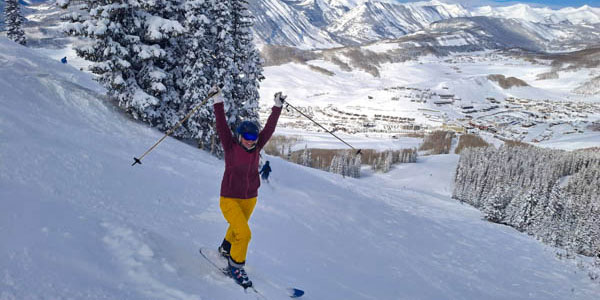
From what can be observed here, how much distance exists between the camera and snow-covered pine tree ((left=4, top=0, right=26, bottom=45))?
36312 millimetres

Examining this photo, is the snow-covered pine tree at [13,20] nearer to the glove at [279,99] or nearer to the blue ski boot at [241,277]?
the glove at [279,99]

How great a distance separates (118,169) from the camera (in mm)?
9742

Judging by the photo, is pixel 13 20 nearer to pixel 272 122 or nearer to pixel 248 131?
pixel 272 122

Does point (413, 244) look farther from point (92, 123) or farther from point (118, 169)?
point (92, 123)

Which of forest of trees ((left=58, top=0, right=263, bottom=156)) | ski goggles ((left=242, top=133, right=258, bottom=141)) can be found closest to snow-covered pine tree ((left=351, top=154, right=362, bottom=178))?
forest of trees ((left=58, top=0, right=263, bottom=156))

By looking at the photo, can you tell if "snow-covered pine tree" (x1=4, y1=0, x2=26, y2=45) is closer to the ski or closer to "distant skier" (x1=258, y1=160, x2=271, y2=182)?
"distant skier" (x1=258, y1=160, x2=271, y2=182)

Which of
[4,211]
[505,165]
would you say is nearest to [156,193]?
[4,211]

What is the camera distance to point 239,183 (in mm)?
5051

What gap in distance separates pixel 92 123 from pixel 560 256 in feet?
80.9

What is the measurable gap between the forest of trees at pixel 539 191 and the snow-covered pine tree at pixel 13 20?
55941mm

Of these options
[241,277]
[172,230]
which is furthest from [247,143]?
[172,230]

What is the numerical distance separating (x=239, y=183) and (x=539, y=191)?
74.1 metres

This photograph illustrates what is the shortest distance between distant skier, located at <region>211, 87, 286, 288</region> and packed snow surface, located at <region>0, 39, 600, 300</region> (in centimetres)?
51

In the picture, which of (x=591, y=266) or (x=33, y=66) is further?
(x=33, y=66)
